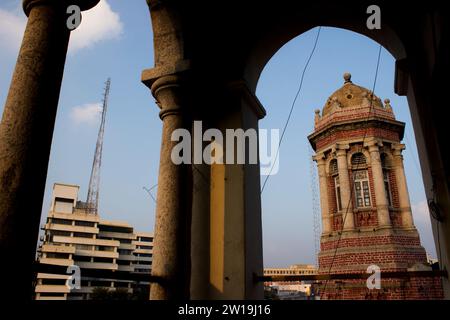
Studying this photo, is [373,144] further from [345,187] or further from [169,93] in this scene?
[169,93]

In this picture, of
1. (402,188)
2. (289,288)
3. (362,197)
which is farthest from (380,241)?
(289,288)

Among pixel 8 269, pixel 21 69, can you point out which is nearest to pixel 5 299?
pixel 8 269

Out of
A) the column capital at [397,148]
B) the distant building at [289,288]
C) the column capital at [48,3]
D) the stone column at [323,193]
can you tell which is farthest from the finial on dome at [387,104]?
the column capital at [48,3]

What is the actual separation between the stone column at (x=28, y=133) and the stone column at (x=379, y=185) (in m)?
12.4

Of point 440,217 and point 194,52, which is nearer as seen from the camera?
point 440,217

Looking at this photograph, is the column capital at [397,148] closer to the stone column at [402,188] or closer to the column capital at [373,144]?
the stone column at [402,188]

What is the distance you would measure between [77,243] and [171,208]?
6964cm

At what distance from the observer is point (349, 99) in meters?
14.7

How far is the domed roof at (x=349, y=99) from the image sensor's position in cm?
1438

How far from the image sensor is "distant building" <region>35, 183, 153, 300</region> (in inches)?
2298
